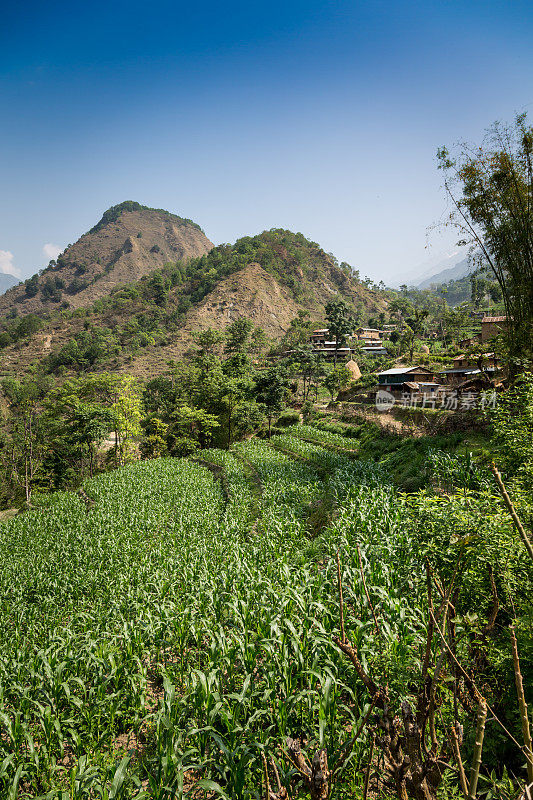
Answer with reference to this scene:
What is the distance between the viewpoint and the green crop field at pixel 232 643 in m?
2.86

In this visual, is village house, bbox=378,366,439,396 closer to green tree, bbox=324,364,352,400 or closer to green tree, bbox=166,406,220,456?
green tree, bbox=324,364,352,400

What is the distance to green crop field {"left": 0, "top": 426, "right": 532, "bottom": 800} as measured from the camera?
9.37 ft

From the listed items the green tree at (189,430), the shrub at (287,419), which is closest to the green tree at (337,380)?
the shrub at (287,419)

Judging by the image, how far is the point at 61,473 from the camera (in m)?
29.2

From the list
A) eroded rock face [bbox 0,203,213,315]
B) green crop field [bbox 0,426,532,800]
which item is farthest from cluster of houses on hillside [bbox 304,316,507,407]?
eroded rock face [bbox 0,203,213,315]

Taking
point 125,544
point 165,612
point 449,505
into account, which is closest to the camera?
point 449,505

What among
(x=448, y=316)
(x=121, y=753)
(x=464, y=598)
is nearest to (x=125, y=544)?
(x=121, y=753)

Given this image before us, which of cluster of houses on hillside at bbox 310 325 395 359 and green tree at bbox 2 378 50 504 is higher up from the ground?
cluster of houses on hillside at bbox 310 325 395 359

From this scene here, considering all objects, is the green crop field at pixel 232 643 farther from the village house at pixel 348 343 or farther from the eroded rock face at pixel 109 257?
the eroded rock face at pixel 109 257

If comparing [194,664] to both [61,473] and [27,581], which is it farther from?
[61,473]

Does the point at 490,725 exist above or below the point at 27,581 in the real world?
above

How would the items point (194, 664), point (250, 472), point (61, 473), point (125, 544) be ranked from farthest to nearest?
point (61, 473) < point (250, 472) < point (125, 544) < point (194, 664)

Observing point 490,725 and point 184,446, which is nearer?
point 490,725

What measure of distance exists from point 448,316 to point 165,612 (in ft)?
208
